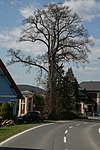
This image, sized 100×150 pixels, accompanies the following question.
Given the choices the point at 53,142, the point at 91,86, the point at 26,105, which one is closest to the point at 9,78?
the point at 26,105

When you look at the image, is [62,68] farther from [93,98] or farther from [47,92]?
[93,98]

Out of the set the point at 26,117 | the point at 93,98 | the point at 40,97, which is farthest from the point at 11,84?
the point at 93,98

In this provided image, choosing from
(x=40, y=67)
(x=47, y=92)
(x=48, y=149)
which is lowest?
(x=48, y=149)

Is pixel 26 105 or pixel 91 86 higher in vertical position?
pixel 91 86

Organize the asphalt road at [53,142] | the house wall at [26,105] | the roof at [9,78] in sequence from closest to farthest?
the asphalt road at [53,142] < the roof at [9,78] < the house wall at [26,105]

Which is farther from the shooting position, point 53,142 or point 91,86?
point 91,86

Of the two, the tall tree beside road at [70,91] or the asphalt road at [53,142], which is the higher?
the tall tree beside road at [70,91]

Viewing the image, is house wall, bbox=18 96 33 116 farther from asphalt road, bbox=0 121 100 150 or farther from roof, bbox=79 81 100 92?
roof, bbox=79 81 100 92

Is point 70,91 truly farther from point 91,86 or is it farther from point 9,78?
point 91,86

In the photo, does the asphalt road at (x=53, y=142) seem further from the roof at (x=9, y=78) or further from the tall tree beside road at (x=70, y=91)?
the tall tree beside road at (x=70, y=91)

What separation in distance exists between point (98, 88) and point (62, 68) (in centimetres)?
4185

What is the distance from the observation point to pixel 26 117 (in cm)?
4203

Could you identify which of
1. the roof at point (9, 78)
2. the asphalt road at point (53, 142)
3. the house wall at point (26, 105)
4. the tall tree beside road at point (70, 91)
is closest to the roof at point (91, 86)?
the tall tree beside road at point (70, 91)

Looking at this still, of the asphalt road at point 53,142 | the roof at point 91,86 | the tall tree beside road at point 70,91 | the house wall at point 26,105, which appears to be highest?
the roof at point 91,86
